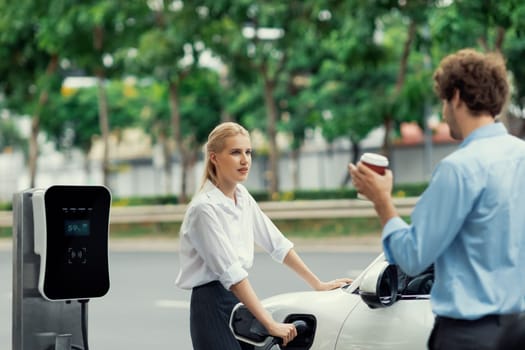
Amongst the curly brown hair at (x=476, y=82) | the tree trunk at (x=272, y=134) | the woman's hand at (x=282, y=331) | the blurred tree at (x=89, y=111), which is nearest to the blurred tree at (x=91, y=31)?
the tree trunk at (x=272, y=134)

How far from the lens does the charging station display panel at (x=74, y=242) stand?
4.76 metres

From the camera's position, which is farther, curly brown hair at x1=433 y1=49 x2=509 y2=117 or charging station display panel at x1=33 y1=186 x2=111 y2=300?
charging station display panel at x1=33 y1=186 x2=111 y2=300

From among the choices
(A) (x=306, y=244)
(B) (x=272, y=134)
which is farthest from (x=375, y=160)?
(B) (x=272, y=134)

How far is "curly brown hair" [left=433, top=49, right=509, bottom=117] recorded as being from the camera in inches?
118

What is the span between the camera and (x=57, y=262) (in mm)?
4770

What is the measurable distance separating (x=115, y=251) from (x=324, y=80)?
15.4m

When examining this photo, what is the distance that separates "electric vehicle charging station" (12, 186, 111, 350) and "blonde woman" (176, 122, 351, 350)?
0.93 metres

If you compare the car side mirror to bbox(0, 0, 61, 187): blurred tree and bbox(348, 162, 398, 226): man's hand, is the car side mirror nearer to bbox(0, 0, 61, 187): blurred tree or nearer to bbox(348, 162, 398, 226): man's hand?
bbox(348, 162, 398, 226): man's hand

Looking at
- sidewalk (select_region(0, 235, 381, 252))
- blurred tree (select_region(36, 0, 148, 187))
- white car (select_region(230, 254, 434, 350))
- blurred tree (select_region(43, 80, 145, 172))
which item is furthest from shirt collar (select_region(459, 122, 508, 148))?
blurred tree (select_region(43, 80, 145, 172))

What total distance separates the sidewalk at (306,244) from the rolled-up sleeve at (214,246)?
14137 mm

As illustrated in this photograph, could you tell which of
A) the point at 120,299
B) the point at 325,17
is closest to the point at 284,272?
the point at 120,299

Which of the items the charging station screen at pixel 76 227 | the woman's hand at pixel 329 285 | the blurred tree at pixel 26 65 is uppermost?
the blurred tree at pixel 26 65

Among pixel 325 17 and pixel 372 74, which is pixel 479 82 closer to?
pixel 325 17

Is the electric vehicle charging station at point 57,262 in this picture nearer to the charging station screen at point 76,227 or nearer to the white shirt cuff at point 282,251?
the charging station screen at point 76,227
